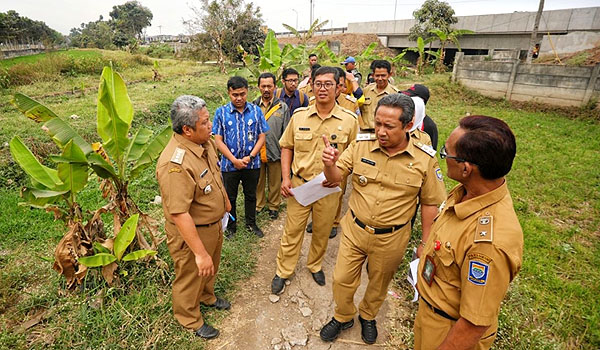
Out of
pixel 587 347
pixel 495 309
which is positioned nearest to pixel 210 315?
pixel 495 309

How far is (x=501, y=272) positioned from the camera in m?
1.24

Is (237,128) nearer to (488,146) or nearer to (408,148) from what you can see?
(408,148)

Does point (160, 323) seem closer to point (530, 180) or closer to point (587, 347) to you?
point (587, 347)

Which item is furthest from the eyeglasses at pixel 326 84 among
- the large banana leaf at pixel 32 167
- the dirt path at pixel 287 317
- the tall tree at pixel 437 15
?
the tall tree at pixel 437 15

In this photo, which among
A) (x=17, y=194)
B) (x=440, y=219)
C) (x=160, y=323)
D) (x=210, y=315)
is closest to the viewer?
(x=440, y=219)

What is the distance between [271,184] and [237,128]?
1.28m

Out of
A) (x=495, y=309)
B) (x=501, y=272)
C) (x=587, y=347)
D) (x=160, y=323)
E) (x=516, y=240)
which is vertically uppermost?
(x=516, y=240)

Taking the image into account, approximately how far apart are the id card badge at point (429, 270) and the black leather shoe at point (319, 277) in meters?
1.69

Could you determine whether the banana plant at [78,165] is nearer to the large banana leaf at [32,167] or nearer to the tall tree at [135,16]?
the large banana leaf at [32,167]

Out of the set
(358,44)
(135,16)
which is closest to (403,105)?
(358,44)

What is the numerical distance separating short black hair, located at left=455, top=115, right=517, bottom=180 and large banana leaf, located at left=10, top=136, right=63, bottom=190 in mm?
2657

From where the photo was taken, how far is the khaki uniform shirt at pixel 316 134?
2.86 meters

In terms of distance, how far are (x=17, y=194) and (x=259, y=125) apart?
3.61 meters

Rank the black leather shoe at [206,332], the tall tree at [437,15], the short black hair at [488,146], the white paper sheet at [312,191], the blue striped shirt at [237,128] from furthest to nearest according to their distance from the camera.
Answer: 1. the tall tree at [437,15]
2. the blue striped shirt at [237,128]
3. the white paper sheet at [312,191]
4. the black leather shoe at [206,332]
5. the short black hair at [488,146]
